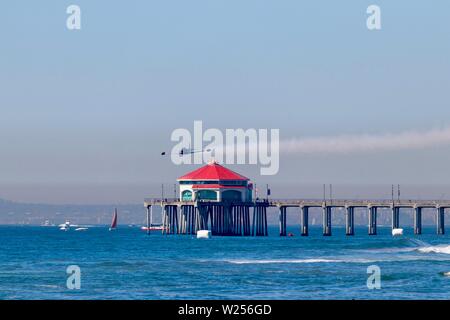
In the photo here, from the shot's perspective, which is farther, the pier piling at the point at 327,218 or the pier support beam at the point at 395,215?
the pier support beam at the point at 395,215

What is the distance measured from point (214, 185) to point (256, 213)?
32.9ft

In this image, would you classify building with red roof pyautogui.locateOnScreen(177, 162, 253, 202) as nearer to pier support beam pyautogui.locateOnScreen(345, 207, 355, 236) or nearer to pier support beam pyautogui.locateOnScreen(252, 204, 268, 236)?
pier support beam pyautogui.locateOnScreen(252, 204, 268, 236)

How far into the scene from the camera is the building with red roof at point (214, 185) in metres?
180

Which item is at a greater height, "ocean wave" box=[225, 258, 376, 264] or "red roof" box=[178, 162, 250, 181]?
"red roof" box=[178, 162, 250, 181]

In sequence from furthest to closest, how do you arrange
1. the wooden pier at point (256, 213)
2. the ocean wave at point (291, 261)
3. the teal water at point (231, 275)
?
the wooden pier at point (256, 213) → the ocean wave at point (291, 261) → the teal water at point (231, 275)

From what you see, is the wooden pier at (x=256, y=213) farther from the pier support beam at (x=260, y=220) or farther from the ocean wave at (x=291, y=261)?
the ocean wave at (x=291, y=261)

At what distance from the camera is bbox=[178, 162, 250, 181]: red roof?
593 feet

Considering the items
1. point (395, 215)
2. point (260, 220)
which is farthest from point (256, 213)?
point (395, 215)

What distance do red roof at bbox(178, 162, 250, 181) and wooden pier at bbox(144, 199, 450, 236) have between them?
4.24 metres

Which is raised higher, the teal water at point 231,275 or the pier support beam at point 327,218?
the pier support beam at point 327,218

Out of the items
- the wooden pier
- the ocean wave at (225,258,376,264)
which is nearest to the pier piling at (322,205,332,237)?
the wooden pier

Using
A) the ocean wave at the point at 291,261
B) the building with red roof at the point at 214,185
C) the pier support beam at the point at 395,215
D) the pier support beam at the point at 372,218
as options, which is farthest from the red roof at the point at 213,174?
the ocean wave at the point at 291,261
